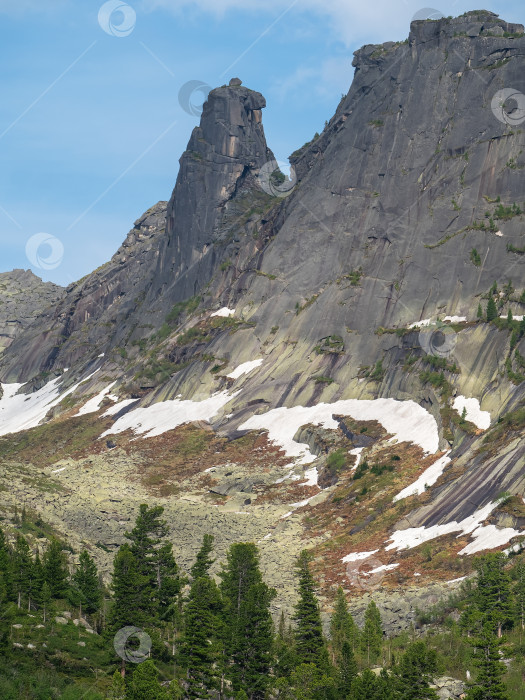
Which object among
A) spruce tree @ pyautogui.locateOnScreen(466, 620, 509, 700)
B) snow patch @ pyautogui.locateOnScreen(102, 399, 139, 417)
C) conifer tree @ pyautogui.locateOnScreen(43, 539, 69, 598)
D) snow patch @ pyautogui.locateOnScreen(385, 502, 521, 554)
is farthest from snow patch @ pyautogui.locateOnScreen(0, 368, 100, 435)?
spruce tree @ pyautogui.locateOnScreen(466, 620, 509, 700)

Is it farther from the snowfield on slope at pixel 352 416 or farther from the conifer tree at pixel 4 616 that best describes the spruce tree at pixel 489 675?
the snowfield on slope at pixel 352 416

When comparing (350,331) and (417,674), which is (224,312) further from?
(417,674)

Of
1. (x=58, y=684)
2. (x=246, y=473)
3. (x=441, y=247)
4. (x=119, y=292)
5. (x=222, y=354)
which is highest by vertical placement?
(x=119, y=292)

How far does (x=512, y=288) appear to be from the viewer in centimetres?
10150

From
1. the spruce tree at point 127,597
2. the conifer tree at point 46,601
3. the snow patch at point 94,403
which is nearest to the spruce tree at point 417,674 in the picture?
the spruce tree at point 127,597

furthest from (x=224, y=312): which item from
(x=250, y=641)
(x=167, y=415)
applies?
(x=250, y=641)

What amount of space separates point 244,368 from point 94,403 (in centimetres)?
3039

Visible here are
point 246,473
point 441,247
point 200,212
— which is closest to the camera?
point 246,473

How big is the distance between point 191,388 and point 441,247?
43.0m

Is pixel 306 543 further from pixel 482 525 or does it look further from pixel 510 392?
pixel 510 392

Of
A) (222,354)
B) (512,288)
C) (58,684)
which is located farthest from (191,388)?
(58,684)

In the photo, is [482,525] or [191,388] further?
[191,388]

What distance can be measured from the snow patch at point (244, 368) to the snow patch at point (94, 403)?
2590 cm

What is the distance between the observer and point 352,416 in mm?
96312
